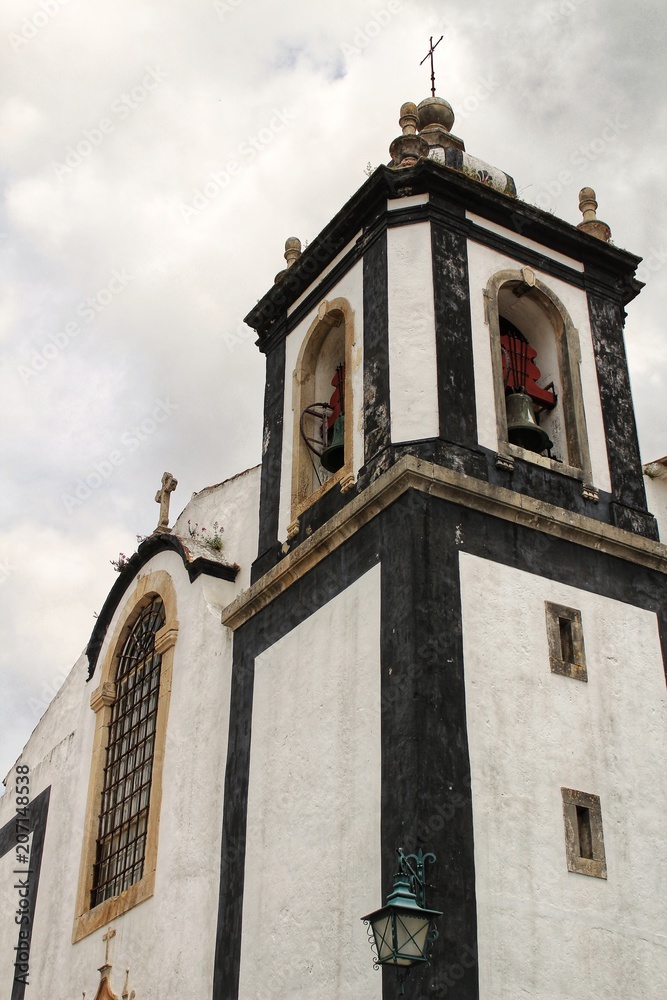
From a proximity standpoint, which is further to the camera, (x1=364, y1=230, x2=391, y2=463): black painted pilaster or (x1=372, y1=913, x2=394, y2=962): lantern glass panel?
(x1=364, y1=230, x2=391, y2=463): black painted pilaster

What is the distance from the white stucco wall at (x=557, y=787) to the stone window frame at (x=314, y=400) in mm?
2080

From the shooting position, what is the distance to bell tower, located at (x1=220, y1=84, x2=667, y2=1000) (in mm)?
10219

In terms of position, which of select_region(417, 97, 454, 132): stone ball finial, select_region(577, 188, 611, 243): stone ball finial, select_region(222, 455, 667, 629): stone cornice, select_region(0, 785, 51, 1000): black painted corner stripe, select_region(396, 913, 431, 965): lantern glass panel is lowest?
select_region(396, 913, 431, 965): lantern glass panel

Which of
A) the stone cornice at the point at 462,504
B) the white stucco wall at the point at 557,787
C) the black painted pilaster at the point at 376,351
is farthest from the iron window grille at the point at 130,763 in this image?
the white stucco wall at the point at 557,787

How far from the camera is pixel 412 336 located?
12758 millimetres

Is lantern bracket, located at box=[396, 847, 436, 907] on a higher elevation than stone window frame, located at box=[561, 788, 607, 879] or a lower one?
lower

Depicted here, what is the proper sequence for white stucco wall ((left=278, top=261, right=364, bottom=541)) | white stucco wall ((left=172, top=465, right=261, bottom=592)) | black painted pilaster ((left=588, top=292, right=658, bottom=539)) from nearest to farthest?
white stucco wall ((left=278, top=261, right=364, bottom=541)) → black painted pilaster ((left=588, top=292, right=658, bottom=539)) → white stucco wall ((left=172, top=465, right=261, bottom=592))

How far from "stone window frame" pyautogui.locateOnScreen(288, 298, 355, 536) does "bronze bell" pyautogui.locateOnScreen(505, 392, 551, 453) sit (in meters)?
1.53

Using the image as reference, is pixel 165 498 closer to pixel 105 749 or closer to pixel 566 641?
pixel 105 749

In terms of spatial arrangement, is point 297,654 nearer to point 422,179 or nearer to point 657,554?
point 657,554

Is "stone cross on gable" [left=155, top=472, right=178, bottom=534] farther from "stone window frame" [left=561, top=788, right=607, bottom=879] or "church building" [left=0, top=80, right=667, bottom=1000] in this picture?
"stone window frame" [left=561, top=788, right=607, bottom=879]

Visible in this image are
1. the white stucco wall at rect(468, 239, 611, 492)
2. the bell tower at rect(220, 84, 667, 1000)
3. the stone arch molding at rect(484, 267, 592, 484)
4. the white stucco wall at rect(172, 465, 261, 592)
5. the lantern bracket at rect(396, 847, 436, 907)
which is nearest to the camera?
the lantern bracket at rect(396, 847, 436, 907)

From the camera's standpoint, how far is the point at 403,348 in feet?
41.6

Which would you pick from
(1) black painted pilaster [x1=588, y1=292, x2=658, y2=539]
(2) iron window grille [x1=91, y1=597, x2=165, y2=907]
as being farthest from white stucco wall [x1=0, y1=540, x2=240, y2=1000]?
(1) black painted pilaster [x1=588, y1=292, x2=658, y2=539]
